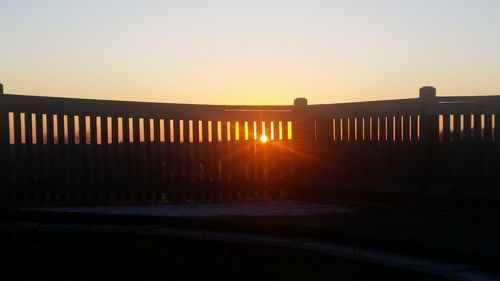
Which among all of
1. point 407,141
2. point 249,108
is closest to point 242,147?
point 249,108

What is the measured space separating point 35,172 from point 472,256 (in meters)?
7.05

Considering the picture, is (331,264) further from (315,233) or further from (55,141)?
(55,141)

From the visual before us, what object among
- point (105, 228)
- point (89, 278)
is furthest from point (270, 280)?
point (105, 228)

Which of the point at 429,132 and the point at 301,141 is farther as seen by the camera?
the point at 301,141

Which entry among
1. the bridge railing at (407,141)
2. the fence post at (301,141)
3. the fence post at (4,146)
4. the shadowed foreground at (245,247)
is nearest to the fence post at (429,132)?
the bridge railing at (407,141)

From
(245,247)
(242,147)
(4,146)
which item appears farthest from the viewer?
(242,147)

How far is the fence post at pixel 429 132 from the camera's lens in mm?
10016

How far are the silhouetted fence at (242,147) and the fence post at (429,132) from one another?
14 mm

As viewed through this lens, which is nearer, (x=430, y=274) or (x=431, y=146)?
(x=430, y=274)

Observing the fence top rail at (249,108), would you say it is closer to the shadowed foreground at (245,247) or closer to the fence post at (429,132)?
the fence post at (429,132)

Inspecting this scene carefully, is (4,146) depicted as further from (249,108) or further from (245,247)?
(245,247)

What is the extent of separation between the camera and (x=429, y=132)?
10.0 meters

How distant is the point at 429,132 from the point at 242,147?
3.24m

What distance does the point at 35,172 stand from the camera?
10562mm
